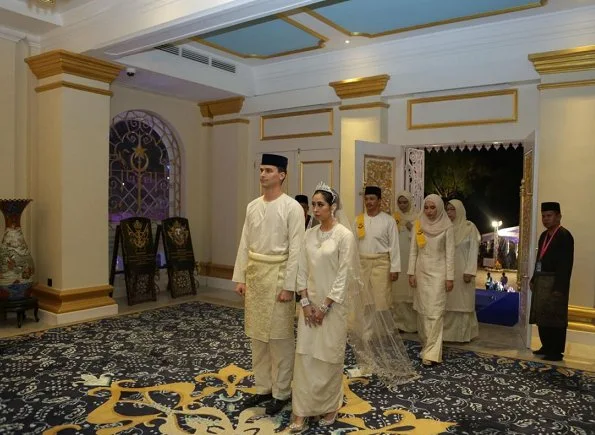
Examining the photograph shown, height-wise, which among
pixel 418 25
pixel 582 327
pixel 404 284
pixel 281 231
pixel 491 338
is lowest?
pixel 491 338

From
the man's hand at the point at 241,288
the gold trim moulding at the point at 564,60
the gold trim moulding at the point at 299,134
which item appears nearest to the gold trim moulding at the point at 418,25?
the gold trim moulding at the point at 564,60

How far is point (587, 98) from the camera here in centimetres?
497

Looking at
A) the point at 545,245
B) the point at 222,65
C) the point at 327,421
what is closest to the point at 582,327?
the point at 545,245

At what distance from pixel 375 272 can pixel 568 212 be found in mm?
2085

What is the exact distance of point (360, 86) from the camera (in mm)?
6434

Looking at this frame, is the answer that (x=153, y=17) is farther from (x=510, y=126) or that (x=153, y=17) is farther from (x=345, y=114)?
(x=510, y=126)

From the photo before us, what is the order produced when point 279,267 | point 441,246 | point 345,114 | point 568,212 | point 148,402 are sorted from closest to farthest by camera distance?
point 279,267, point 148,402, point 441,246, point 568,212, point 345,114

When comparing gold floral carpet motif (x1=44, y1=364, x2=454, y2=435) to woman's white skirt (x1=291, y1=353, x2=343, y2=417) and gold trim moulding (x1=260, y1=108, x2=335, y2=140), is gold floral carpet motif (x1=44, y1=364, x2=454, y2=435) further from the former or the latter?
gold trim moulding (x1=260, y1=108, x2=335, y2=140)

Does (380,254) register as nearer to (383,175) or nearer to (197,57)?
(383,175)

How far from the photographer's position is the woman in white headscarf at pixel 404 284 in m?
5.51

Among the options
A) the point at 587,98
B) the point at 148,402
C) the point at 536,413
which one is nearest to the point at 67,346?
the point at 148,402

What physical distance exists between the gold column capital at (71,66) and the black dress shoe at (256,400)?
4.14 meters

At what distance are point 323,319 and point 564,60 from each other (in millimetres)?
3903

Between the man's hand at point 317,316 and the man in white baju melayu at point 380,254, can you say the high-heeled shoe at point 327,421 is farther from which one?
the man in white baju melayu at point 380,254
